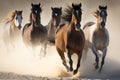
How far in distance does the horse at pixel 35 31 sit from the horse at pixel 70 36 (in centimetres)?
43

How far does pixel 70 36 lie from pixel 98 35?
79 cm

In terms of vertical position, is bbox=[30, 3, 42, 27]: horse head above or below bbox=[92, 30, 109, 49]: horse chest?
above

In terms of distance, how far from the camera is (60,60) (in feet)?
56.7

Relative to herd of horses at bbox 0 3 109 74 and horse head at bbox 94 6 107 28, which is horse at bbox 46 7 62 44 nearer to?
herd of horses at bbox 0 3 109 74

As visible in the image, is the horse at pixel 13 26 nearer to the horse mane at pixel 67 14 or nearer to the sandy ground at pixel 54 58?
the sandy ground at pixel 54 58

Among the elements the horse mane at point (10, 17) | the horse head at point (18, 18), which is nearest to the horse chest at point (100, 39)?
the horse head at point (18, 18)

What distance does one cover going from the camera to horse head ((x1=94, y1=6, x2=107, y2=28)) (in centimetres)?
1691

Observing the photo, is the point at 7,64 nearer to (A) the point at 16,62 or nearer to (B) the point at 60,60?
(A) the point at 16,62

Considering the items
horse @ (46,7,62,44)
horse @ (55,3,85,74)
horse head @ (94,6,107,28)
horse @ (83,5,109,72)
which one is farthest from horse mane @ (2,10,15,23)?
horse head @ (94,6,107,28)

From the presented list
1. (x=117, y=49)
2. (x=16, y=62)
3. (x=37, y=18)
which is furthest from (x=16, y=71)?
(x=117, y=49)

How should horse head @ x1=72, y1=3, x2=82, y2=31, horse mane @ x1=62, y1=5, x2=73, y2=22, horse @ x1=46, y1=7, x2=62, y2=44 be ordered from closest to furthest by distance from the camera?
horse head @ x1=72, y1=3, x2=82, y2=31, horse mane @ x1=62, y1=5, x2=73, y2=22, horse @ x1=46, y1=7, x2=62, y2=44

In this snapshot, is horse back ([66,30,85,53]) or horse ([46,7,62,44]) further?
horse ([46,7,62,44])

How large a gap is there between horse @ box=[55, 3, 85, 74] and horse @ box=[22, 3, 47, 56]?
43 cm

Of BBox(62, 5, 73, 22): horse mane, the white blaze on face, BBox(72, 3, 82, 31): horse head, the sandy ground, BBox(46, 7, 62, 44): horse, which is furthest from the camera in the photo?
the white blaze on face
